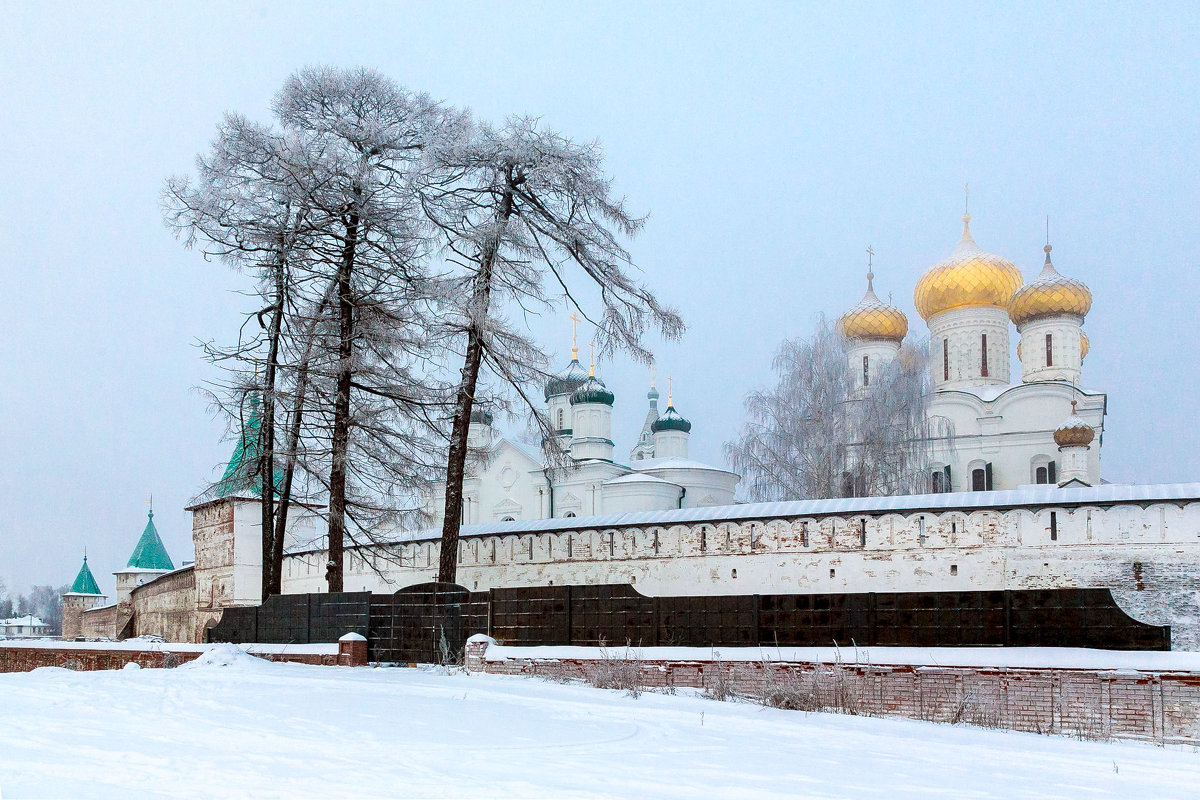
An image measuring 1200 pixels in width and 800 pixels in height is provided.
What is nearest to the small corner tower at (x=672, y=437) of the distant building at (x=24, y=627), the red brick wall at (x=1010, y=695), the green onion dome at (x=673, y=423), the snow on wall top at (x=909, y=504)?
the green onion dome at (x=673, y=423)

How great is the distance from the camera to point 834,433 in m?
25.4

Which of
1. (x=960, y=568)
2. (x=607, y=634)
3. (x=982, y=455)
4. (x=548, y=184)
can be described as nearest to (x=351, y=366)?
(x=548, y=184)

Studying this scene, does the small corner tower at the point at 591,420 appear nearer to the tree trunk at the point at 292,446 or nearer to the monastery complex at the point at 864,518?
the monastery complex at the point at 864,518

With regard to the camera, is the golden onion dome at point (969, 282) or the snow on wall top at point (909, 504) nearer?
the snow on wall top at point (909, 504)

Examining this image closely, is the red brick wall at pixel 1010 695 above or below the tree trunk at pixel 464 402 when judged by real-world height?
below

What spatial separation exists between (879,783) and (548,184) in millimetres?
10911

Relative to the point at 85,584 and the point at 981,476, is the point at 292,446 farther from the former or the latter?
the point at 85,584

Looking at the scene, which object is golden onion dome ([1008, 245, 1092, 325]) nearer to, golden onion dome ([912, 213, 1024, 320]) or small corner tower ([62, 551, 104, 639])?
golden onion dome ([912, 213, 1024, 320])

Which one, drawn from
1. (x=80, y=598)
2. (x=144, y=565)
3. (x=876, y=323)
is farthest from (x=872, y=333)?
(x=80, y=598)

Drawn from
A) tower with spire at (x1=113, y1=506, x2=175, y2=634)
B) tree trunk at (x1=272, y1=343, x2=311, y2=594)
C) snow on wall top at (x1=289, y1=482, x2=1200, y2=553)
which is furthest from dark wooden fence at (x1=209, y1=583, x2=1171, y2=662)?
tower with spire at (x1=113, y1=506, x2=175, y2=634)

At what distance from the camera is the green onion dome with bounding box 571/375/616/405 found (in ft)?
109

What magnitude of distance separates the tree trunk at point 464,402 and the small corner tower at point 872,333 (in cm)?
1840

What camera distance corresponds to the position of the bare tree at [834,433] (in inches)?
981

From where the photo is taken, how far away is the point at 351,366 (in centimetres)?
1463
